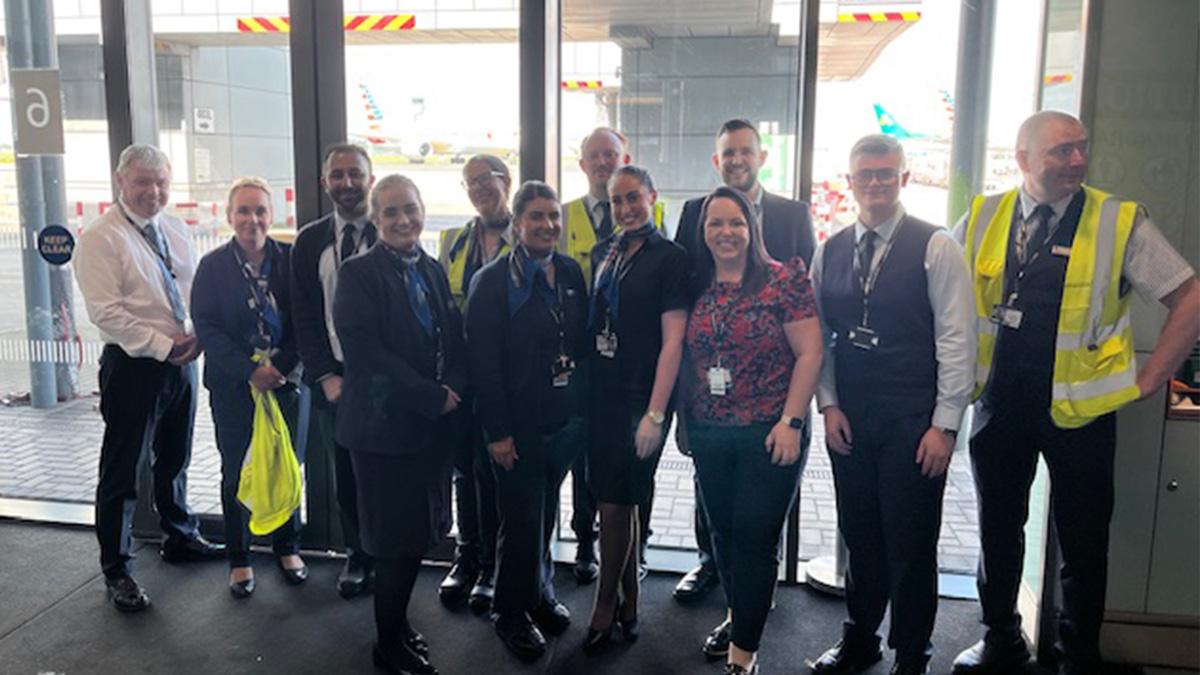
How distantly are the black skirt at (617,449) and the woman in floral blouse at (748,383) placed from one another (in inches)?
8.0

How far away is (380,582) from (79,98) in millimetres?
2836

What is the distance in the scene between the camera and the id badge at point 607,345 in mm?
2752

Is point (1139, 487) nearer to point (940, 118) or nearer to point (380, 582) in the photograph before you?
point (940, 118)

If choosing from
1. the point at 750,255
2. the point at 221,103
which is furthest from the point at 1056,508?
the point at 221,103

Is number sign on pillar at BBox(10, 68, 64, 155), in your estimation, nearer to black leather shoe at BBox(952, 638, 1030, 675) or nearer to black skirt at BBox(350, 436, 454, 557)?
black skirt at BBox(350, 436, 454, 557)

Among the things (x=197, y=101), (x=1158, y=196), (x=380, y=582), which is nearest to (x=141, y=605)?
(x=380, y=582)

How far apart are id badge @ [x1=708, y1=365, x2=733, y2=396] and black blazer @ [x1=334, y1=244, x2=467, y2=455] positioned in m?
0.81

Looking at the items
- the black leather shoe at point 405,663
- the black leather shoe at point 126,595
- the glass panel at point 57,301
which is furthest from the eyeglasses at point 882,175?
the glass panel at point 57,301

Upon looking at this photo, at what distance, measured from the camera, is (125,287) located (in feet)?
10.8

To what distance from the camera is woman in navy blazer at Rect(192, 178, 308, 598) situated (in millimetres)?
3256

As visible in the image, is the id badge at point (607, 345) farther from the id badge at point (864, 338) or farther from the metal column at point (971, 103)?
the metal column at point (971, 103)

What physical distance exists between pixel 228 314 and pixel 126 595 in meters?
1.13

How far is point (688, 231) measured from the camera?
306 cm

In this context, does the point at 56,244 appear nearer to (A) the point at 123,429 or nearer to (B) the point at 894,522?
(A) the point at 123,429
